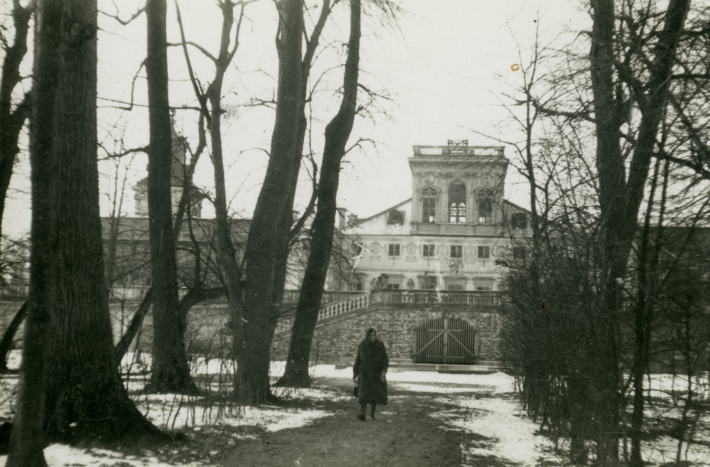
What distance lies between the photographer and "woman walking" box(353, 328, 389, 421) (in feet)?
37.8

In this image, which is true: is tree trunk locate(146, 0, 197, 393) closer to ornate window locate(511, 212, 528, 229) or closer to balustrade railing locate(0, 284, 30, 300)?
balustrade railing locate(0, 284, 30, 300)

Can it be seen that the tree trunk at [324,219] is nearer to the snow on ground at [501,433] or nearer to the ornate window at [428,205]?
the snow on ground at [501,433]

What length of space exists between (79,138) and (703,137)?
233 inches

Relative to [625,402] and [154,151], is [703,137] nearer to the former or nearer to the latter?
[625,402]

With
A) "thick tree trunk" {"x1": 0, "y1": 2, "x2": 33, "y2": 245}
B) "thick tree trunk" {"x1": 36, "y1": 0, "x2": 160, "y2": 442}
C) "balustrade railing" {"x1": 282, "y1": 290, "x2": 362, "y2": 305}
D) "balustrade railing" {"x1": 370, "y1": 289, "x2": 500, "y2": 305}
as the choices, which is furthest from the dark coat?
"balustrade railing" {"x1": 282, "y1": 290, "x2": 362, "y2": 305}

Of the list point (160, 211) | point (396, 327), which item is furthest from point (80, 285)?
point (396, 327)

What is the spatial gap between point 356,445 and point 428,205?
42845mm

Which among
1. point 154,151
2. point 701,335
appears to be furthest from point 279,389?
point 701,335

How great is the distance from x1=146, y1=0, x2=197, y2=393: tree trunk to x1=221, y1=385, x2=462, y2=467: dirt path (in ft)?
11.1

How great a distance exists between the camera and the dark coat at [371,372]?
453 inches

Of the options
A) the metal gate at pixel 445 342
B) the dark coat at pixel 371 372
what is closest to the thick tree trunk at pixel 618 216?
the dark coat at pixel 371 372

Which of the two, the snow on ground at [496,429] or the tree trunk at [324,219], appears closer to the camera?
the snow on ground at [496,429]

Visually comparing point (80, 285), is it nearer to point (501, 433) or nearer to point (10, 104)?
point (10, 104)

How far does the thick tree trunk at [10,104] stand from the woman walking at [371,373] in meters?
6.24
